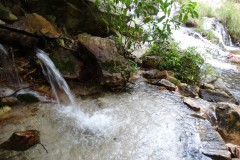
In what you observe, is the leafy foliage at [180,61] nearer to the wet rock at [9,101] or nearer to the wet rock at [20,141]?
the wet rock at [9,101]

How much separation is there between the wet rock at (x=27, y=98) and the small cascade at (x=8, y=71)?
32 cm

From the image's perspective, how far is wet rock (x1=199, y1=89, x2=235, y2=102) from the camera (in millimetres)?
4594

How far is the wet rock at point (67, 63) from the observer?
A: 4281 millimetres

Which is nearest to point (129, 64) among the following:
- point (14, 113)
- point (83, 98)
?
point (83, 98)

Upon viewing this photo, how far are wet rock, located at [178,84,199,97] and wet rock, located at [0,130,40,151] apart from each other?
8.94ft

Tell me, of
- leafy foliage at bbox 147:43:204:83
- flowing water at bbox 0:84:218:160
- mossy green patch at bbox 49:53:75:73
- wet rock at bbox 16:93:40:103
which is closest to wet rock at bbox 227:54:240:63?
leafy foliage at bbox 147:43:204:83

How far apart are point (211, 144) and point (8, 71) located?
3.13 metres

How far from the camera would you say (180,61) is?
17.6 feet

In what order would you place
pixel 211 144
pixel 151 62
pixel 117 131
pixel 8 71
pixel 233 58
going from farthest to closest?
pixel 233 58 < pixel 151 62 < pixel 8 71 < pixel 117 131 < pixel 211 144

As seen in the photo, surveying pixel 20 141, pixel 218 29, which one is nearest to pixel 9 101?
pixel 20 141

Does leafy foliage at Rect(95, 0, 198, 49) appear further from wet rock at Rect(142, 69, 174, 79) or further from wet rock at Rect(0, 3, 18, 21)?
wet rock at Rect(0, 3, 18, 21)

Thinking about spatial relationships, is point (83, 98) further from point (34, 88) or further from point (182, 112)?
point (182, 112)

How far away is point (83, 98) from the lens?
3994mm

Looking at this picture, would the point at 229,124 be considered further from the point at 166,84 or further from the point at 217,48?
the point at 217,48
